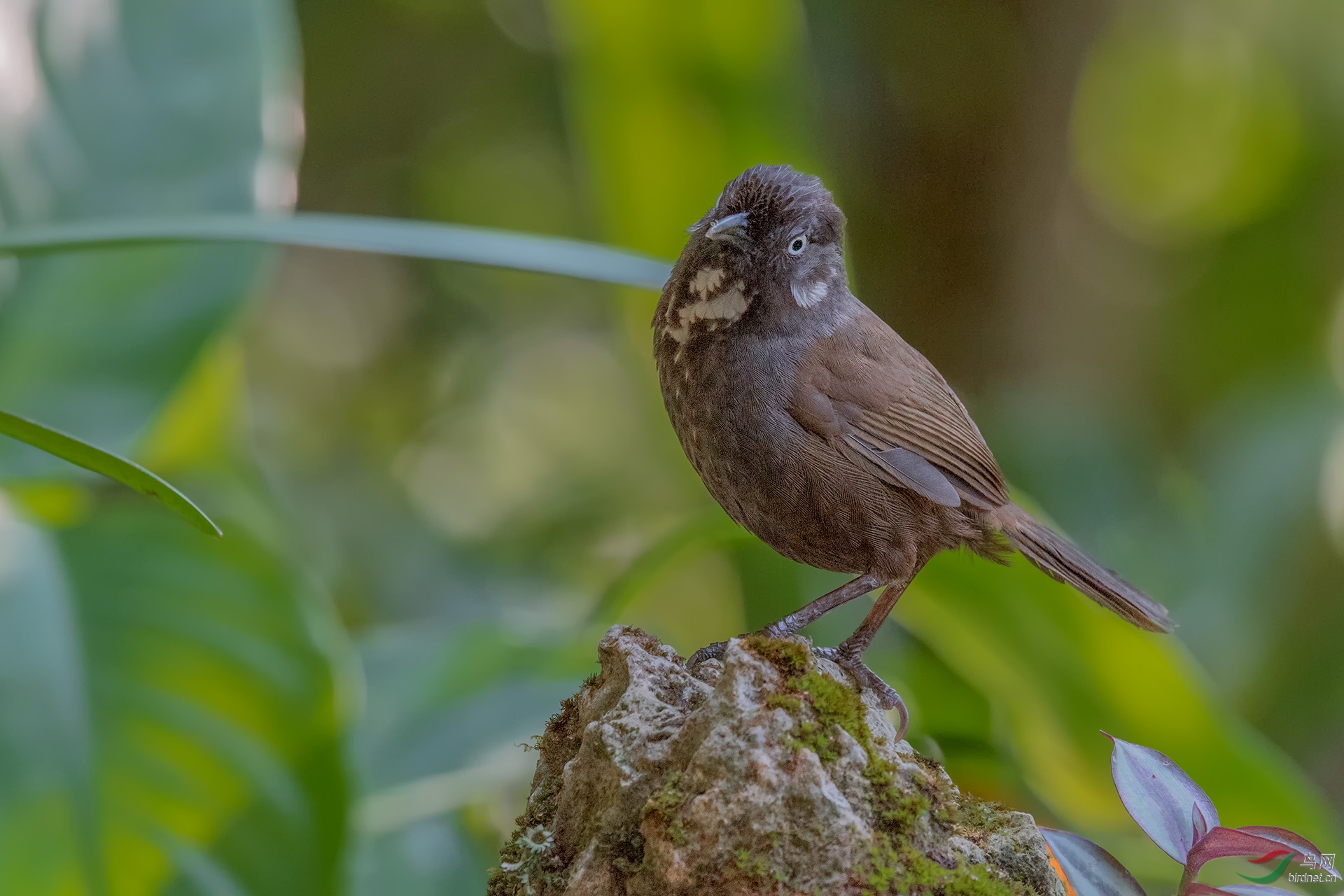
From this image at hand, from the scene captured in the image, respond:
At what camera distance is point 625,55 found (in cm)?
397

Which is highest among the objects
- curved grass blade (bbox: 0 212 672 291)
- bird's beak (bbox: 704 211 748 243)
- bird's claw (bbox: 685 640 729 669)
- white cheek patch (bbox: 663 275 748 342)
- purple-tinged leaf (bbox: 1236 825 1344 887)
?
curved grass blade (bbox: 0 212 672 291)

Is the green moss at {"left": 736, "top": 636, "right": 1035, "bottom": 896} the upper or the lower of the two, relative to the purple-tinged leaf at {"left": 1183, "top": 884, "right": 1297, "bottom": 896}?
upper

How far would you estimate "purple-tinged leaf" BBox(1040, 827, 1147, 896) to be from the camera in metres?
1.47

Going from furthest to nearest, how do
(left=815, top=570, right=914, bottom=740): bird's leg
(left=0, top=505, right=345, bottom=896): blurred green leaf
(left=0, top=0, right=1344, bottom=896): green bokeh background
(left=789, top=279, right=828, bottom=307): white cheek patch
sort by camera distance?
(left=0, top=0, right=1344, bottom=896): green bokeh background, (left=0, top=505, right=345, bottom=896): blurred green leaf, (left=789, top=279, right=828, bottom=307): white cheek patch, (left=815, top=570, right=914, bottom=740): bird's leg

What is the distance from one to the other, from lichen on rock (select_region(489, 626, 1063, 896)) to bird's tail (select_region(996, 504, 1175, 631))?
0.77m

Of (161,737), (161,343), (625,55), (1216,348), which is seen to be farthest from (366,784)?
(1216,348)

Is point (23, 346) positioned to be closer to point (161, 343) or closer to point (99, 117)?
point (161, 343)

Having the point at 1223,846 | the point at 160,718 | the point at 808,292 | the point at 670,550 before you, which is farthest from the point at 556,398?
the point at 1223,846

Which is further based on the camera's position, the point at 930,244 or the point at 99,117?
the point at 930,244

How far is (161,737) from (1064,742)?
2.31 m

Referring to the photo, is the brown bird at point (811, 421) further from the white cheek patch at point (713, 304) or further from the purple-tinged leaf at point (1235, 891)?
the purple-tinged leaf at point (1235, 891)

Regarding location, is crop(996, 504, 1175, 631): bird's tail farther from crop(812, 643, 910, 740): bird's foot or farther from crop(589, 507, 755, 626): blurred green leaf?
crop(589, 507, 755, 626): blurred green leaf

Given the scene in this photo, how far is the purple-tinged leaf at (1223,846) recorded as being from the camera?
139 centimetres

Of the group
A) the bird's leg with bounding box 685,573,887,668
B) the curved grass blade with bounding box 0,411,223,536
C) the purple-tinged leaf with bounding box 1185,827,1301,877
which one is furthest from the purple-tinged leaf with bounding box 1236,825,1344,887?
the curved grass blade with bounding box 0,411,223,536
